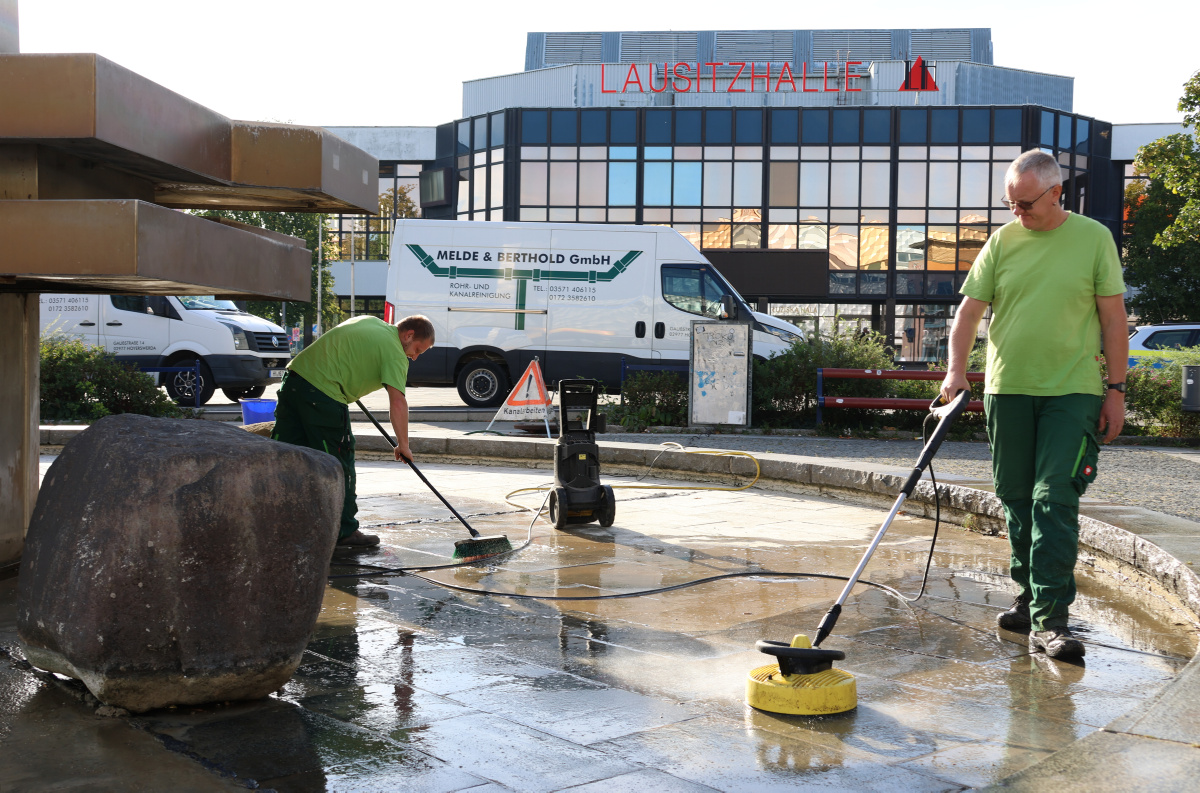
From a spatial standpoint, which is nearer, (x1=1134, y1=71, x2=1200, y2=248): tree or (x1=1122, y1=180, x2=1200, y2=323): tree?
(x1=1134, y1=71, x2=1200, y2=248): tree

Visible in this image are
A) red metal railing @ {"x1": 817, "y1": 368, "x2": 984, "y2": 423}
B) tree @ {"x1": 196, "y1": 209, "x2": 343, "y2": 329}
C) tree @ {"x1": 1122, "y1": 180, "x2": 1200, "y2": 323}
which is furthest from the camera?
tree @ {"x1": 196, "y1": 209, "x2": 343, "y2": 329}

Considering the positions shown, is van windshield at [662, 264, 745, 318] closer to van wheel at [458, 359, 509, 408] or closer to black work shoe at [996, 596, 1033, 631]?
van wheel at [458, 359, 509, 408]

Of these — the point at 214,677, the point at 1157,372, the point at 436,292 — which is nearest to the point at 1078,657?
the point at 214,677

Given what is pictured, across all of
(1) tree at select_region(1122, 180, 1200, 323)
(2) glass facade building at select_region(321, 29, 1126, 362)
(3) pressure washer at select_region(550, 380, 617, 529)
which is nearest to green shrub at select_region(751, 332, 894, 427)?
(3) pressure washer at select_region(550, 380, 617, 529)

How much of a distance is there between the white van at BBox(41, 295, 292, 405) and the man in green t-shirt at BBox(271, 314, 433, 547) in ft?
38.0

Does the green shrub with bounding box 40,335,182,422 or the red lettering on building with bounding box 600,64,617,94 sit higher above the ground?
the red lettering on building with bounding box 600,64,617,94

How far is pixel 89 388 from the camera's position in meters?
14.2

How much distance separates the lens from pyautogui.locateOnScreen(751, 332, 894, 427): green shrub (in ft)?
46.7

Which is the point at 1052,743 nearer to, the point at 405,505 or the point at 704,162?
the point at 405,505

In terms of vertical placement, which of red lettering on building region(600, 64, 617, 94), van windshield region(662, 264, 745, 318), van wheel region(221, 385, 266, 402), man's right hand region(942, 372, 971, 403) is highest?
red lettering on building region(600, 64, 617, 94)

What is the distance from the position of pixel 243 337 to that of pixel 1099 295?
51.8 ft

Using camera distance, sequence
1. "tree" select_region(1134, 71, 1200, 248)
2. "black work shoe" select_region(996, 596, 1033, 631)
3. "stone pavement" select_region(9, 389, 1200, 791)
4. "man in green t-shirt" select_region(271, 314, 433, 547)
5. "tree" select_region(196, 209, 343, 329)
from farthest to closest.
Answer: "tree" select_region(196, 209, 343, 329) → "tree" select_region(1134, 71, 1200, 248) → "man in green t-shirt" select_region(271, 314, 433, 547) → "black work shoe" select_region(996, 596, 1033, 631) → "stone pavement" select_region(9, 389, 1200, 791)

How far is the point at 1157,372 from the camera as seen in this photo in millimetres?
14008

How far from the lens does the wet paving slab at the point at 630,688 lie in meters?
3.04
